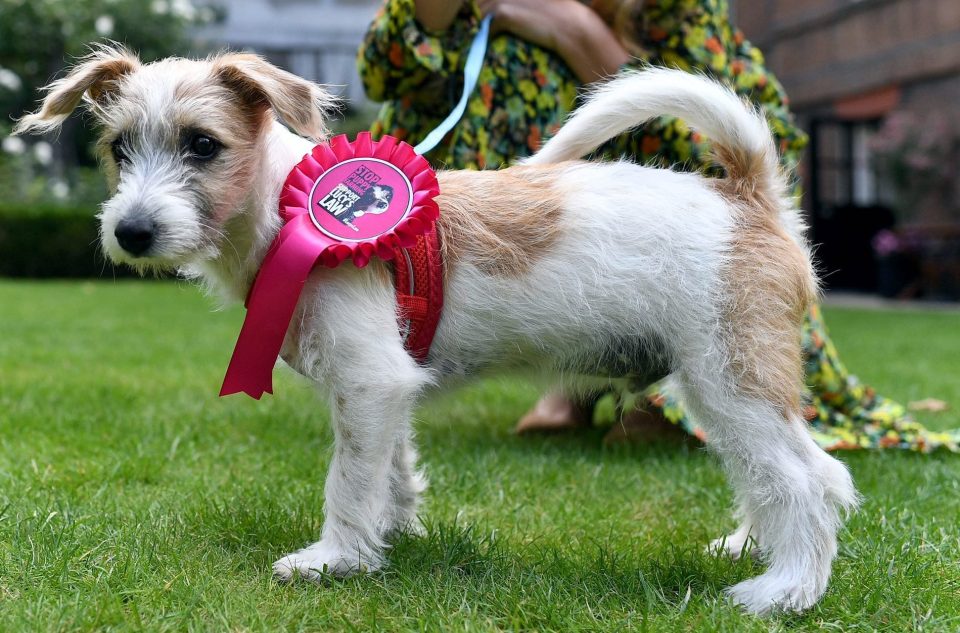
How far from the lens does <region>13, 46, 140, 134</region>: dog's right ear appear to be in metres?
2.54

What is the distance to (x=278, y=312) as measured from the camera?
2426mm

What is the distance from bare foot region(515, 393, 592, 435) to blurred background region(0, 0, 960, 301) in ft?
21.0

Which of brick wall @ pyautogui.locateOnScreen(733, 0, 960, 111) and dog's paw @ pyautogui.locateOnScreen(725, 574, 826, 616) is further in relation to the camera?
brick wall @ pyautogui.locateOnScreen(733, 0, 960, 111)

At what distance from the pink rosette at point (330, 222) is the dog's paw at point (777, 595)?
1.32m

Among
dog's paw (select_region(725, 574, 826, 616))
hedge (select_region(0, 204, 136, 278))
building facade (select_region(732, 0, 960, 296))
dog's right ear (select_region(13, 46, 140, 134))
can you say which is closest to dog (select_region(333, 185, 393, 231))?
dog's right ear (select_region(13, 46, 140, 134))

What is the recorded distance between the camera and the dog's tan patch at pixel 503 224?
2.56 meters

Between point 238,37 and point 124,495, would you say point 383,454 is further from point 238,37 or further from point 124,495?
point 238,37

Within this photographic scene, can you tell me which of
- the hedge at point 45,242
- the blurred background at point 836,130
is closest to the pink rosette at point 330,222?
the blurred background at point 836,130

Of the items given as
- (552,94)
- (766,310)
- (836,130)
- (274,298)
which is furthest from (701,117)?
(836,130)

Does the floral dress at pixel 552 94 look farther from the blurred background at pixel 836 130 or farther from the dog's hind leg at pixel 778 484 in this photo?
the blurred background at pixel 836 130

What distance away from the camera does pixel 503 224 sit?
2.59 meters

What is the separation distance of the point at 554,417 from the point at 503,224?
2253 mm

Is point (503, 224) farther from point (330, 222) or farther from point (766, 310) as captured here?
point (766, 310)

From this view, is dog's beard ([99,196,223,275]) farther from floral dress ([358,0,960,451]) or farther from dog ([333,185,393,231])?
floral dress ([358,0,960,451])
